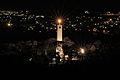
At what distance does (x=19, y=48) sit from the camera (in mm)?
17281

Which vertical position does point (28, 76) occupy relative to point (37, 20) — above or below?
below

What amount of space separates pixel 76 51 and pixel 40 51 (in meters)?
2.55

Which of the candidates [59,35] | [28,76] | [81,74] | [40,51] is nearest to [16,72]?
[28,76]

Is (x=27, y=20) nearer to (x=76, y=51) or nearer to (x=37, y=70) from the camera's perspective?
(x=76, y=51)

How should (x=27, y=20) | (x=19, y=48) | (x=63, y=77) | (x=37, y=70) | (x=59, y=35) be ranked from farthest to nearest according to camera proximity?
(x=27, y=20) → (x=59, y=35) → (x=19, y=48) → (x=37, y=70) → (x=63, y=77)

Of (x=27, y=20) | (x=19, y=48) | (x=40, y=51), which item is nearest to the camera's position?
(x=40, y=51)

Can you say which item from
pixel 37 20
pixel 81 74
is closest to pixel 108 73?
pixel 81 74

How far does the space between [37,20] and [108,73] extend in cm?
4384

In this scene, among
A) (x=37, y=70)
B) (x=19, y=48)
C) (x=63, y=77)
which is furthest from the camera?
(x=19, y=48)

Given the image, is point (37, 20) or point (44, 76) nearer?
point (44, 76)

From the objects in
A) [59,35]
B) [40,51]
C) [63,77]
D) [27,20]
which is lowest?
[63,77]

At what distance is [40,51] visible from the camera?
15953 millimetres

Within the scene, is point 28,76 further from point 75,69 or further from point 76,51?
point 76,51

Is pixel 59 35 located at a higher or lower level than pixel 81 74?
higher
